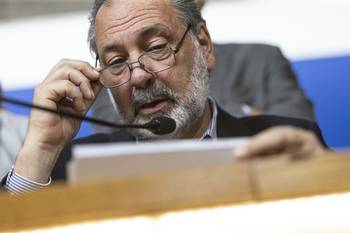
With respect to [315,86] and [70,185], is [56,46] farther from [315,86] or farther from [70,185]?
[70,185]

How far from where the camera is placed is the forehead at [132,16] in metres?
1.91

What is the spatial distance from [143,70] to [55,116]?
→ 11.2 inches

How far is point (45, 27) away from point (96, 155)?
55.4 inches

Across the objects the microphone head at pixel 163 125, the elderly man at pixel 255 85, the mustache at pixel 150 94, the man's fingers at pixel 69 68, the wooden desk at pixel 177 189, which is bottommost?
the elderly man at pixel 255 85

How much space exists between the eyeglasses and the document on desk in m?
1.06

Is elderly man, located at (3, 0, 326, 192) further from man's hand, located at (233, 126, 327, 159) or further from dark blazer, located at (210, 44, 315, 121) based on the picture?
man's hand, located at (233, 126, 327, 159)

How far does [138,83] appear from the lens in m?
1.80

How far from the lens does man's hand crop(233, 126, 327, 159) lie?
0.77 m

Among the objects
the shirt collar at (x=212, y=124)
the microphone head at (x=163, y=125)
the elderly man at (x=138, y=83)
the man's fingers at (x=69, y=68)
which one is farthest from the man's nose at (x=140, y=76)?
the microphone head at (x=163, y=125)

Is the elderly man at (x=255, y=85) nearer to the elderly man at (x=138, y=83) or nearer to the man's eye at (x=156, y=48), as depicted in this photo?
the elderly man at (x=138, y=83)

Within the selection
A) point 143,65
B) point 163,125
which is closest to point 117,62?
point 143,65

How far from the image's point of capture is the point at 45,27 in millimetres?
2082

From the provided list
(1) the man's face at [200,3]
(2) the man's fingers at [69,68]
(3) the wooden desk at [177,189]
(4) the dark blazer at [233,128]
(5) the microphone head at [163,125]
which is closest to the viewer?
(3) the wooden desk at [177,189]

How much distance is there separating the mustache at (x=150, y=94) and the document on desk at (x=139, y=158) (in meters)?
1.03
